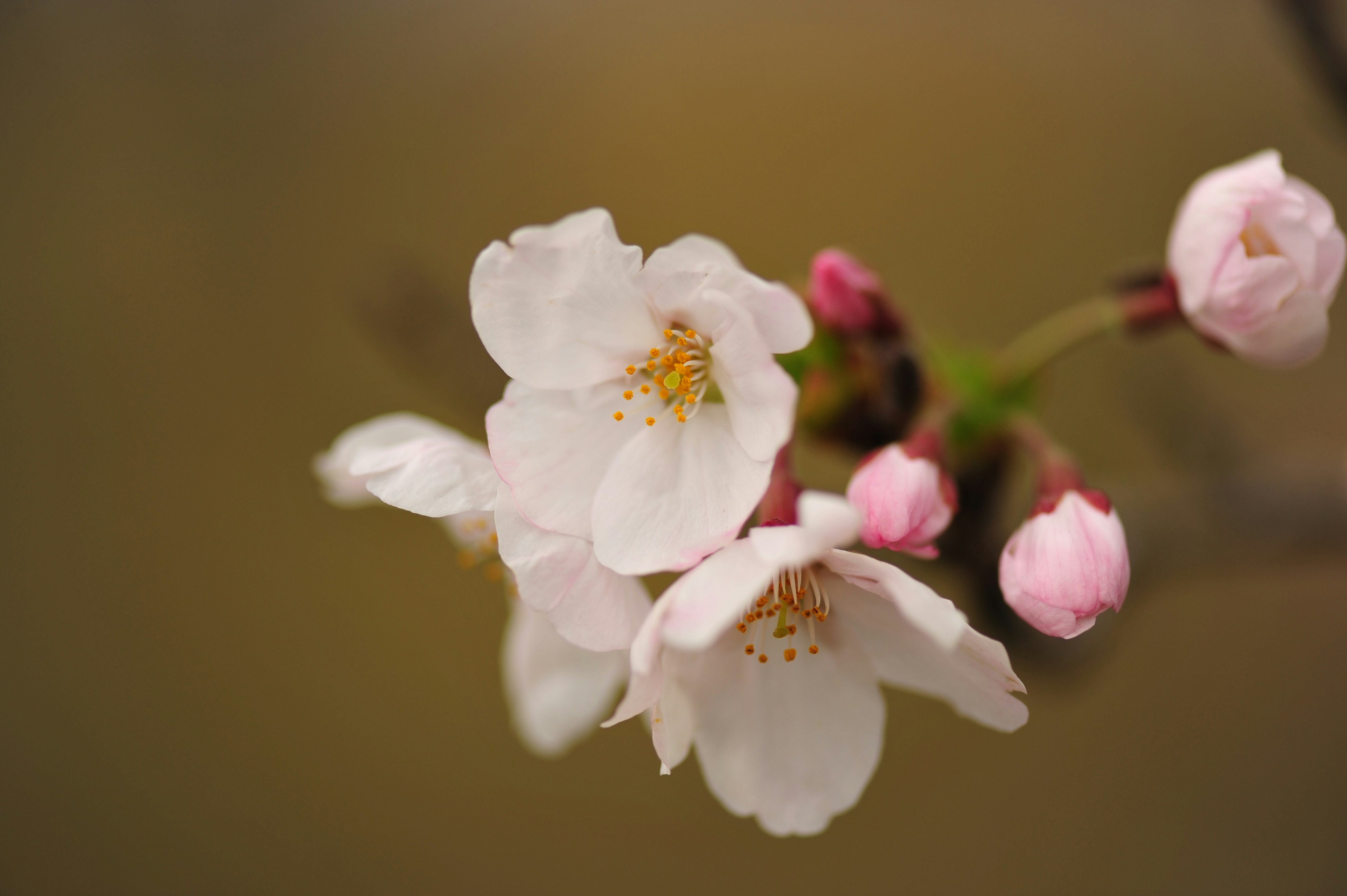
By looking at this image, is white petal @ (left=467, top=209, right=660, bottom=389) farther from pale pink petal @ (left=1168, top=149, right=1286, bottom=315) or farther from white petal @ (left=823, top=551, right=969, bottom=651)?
pale pink petal @ (left=1168, top=149, right=1286, bottom=315)

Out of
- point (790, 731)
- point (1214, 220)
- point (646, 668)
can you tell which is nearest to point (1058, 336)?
point (1214, 220)

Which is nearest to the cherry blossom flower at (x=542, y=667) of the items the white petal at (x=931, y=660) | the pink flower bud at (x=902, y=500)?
the white petal at (x=931, y=660)

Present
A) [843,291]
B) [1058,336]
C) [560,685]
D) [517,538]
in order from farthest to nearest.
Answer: [560,685] → [1058,336] → [843,291] → [517,538]

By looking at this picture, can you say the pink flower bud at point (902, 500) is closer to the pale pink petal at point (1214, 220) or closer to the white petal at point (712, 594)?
the white petal at point (712, 594)

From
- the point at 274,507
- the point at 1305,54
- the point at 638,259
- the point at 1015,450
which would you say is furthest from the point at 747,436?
the point at 274,507

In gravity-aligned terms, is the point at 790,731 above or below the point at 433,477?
below

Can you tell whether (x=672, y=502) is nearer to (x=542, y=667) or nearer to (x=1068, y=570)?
(x=1068, y=570)

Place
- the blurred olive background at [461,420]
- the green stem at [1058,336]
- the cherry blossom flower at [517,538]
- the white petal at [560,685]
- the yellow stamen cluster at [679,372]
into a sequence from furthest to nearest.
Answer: the blurred olive background at [461,420] < the white petal at [560,685] < the green stem at [1058,336] < the yellow stamen cluster at [679,372] < the cherry blossom flower at [517,538]

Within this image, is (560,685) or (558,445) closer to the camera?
(558,445)
